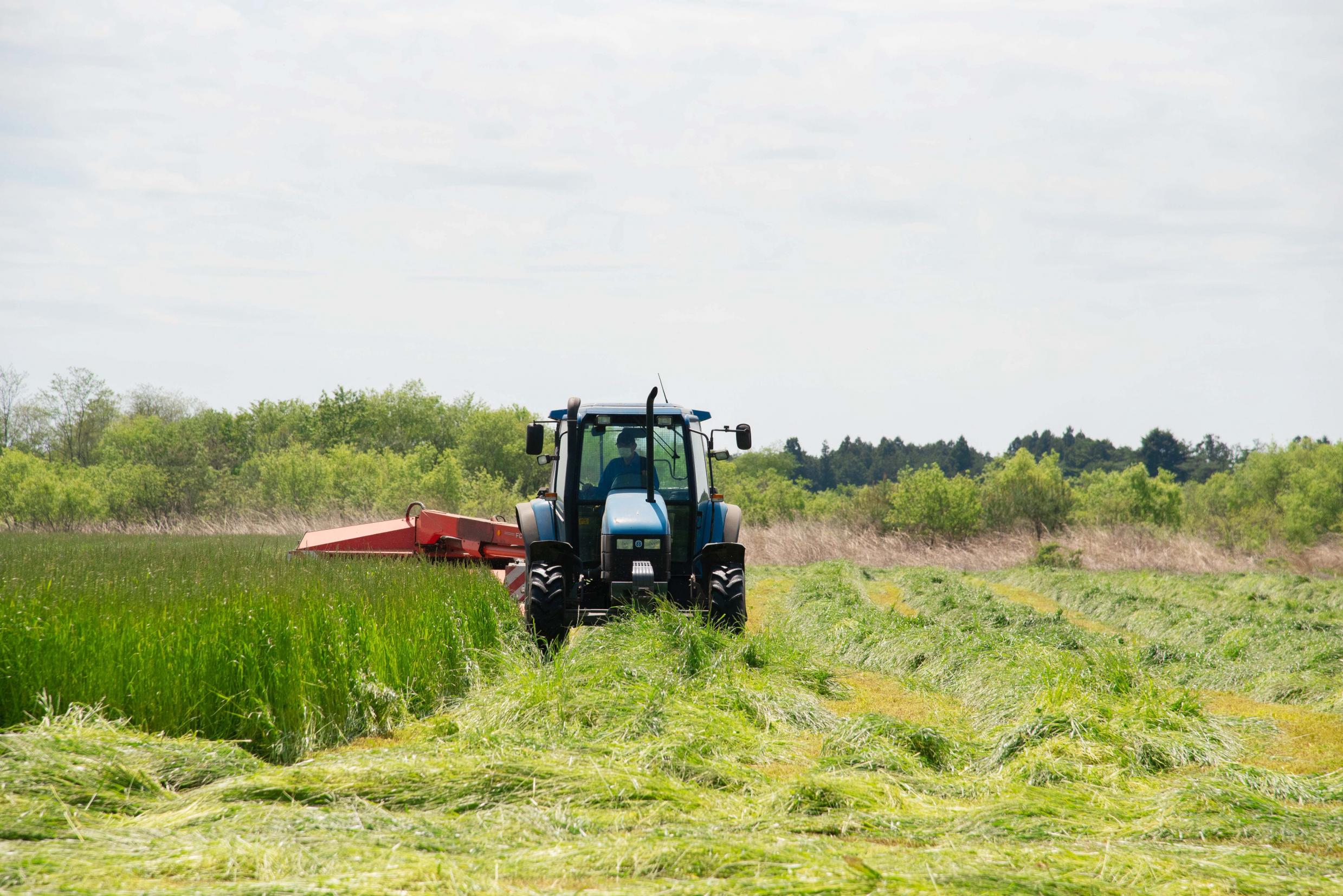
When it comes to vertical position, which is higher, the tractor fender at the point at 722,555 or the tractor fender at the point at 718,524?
the tractor fender at the point at 718,524

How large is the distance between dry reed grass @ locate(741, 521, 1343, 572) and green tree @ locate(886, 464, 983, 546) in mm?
603

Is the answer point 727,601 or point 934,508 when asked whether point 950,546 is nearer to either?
point 934,508

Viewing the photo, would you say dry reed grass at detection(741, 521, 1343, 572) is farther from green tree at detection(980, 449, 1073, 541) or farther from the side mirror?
the side mirror

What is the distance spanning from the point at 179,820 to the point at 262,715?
180 centimetres

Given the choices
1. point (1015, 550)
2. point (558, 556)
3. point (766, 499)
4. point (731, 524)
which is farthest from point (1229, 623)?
point (766, 499)

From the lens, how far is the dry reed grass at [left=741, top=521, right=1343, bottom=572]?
26.4 m

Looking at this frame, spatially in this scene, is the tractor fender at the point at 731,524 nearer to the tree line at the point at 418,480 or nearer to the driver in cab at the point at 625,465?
the driver in cab at the point at 625,465

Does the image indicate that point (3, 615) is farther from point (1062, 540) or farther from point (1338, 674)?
point (1062, 540)

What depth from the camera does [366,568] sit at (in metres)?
11.2

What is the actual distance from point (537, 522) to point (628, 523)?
1.33m

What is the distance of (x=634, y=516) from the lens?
9.05 metres

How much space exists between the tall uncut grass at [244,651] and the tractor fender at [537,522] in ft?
2.36

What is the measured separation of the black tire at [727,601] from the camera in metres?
9.16

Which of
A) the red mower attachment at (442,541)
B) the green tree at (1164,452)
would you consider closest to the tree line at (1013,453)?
the green tree at (1164,452)
